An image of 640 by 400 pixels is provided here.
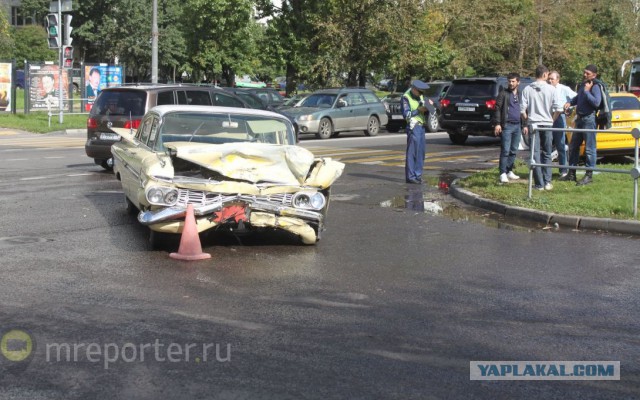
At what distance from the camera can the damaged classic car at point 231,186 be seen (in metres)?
8.68

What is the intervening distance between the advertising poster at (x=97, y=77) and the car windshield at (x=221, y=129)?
26.6m

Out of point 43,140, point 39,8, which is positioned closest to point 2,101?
point 43,140

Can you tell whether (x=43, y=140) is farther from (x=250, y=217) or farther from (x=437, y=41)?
(x=437, y=41)

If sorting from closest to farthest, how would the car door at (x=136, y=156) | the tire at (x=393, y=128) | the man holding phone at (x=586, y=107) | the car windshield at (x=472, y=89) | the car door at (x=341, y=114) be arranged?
1. the car door at (x=136, y=156)
2. the man holding phone at (x=586, y=107)
3. the car windshield at (x=472, y=89)
4. the car door at (x=341, y=114)
5. the tire at (x=393, y=128)

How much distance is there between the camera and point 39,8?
82.8 metres

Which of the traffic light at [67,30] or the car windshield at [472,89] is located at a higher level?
the traffic light at [67,30]

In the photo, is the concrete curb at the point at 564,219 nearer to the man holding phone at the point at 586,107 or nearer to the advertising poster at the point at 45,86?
the man holding phone at the point at 586,107

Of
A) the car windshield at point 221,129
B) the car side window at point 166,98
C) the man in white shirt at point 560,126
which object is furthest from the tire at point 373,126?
the car windshield at point 221,129

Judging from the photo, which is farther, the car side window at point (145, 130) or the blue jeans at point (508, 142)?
the blue jeans at point (508, 142)

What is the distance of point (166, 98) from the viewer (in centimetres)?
1603

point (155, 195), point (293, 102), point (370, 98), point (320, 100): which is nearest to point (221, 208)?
point (155, 195)

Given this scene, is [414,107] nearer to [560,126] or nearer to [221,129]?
[560,126]

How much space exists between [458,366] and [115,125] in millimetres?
12267

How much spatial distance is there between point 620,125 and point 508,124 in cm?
512
